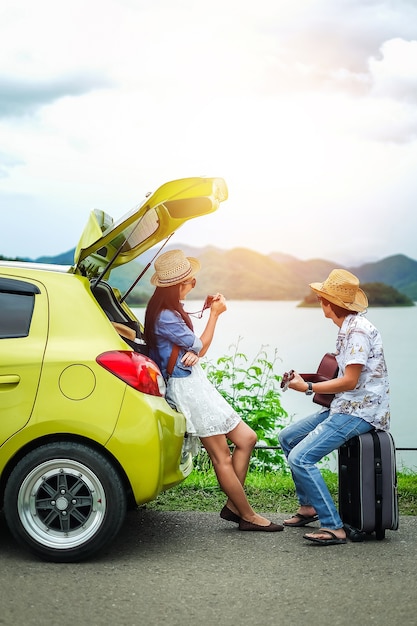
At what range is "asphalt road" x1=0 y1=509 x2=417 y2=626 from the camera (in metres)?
4.65

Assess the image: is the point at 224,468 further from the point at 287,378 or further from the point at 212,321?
the point at 212,321

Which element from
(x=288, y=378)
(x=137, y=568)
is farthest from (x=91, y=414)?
(x=288, y=378)

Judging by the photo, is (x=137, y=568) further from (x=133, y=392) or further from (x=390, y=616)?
(x=390, y=616)

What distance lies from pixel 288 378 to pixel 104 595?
191cm

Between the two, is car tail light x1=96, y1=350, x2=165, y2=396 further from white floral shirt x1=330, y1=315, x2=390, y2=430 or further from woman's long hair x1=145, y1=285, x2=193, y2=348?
white floral shirt x1=330, y1=315, x2=390, y2=430

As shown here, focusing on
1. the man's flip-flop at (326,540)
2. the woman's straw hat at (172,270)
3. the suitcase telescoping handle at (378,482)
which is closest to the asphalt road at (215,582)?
the man's flip-flop at (326,540)

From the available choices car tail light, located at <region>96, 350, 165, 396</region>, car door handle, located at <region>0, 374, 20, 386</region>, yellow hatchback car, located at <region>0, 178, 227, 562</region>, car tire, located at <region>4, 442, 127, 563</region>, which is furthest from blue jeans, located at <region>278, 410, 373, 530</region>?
car door handle, located at <region>0, 374, 20, 386</region>

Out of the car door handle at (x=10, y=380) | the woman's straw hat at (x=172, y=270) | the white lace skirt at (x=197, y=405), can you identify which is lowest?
the white lace skirt at (x=197, y=405)

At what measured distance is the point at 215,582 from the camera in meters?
5.22

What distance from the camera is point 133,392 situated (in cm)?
552

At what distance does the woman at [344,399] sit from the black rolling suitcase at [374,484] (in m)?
0.08

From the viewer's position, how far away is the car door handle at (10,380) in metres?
5.50

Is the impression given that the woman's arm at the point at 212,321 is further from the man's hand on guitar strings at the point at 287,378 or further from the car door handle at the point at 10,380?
the car door handle at the point at 10,380

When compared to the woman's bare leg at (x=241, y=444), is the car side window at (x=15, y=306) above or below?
above
